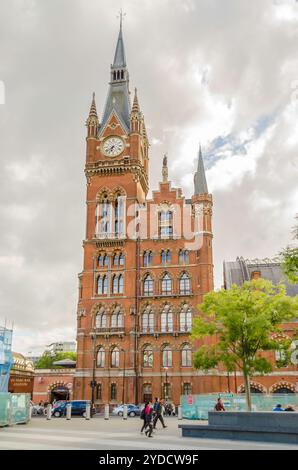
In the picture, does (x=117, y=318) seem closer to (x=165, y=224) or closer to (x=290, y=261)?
(x=165, y=224)

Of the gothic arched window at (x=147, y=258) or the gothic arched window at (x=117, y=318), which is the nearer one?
the gothic arched window at (x=117, y=318)

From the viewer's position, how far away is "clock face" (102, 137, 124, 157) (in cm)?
6300

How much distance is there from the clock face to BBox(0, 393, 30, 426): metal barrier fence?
3913cm

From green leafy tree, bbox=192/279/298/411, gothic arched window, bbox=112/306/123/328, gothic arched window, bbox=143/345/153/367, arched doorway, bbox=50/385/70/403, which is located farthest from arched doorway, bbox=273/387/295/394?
arched doorway, bbox=50/385/70/403

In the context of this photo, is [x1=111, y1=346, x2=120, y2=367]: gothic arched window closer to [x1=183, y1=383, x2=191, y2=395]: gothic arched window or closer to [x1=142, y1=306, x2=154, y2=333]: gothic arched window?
[x1=142, y1=306, x2=154, y2=333]: gothic arched window

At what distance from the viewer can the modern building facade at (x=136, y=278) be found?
53.3m

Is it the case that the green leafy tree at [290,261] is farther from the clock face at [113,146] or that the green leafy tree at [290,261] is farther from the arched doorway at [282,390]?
the clock face at [113,146]

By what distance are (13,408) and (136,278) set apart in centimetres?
3004

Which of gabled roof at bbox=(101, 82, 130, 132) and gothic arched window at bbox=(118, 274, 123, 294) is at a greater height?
gabled roof at bbox=(101, 82, 130, 132)

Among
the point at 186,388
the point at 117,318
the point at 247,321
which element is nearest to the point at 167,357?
the point at 186,388

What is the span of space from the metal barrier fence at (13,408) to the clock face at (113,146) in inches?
1541

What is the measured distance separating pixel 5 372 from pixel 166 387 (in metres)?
20.7

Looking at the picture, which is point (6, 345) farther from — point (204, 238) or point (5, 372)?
point (204, 238)

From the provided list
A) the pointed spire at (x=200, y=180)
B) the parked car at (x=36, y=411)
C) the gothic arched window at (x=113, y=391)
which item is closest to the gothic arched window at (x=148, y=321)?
the gothic arched window at (x=113, y=391)
